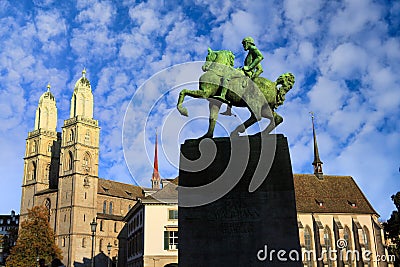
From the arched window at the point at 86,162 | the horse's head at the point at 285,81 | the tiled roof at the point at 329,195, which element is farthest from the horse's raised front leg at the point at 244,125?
the arched window at the point at 86,162

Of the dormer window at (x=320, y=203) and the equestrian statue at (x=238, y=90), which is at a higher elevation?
Result: the dormer window at (x=320, y=203)

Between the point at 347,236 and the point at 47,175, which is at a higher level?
the point at 47,175

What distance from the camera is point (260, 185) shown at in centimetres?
1070

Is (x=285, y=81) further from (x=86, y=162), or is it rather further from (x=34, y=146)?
(x=34, y=146)

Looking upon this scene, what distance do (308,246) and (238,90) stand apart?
150 ft

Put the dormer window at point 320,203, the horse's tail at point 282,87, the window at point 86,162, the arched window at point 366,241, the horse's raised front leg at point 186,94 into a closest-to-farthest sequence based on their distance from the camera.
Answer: the horse's raised front leg at point 186,94 < the horse's tail at point 282,87 < the arched window at point 366,241 < the dormer window at point 320,203 < the window at point 86,162

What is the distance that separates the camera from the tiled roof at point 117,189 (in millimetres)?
90812

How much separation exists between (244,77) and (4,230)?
453 feet

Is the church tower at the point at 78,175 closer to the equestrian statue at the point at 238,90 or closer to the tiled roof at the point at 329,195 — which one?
the tiled roof at the point at 329,195

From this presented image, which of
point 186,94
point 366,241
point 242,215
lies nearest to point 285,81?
point 186,94

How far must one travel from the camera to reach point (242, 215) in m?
10.4

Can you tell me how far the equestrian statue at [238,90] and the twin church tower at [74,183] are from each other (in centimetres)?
7342

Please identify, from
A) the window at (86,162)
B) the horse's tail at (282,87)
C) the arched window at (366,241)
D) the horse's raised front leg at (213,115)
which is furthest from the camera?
the window at (86,162)

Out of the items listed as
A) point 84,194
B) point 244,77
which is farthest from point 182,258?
point 84,194
